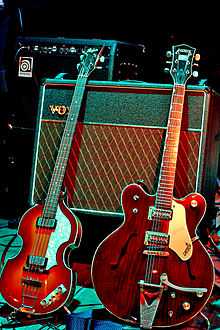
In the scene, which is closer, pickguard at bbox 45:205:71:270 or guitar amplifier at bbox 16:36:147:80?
pickguard at bbox 45:205:71:270

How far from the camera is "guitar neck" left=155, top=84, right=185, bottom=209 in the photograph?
2094 mm

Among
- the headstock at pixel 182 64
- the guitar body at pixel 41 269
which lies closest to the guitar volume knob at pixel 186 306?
the guitar body at pixel 41 269

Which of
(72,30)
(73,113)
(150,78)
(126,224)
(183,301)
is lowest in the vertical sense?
(183,301)

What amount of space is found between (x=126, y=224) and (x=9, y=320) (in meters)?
0.66

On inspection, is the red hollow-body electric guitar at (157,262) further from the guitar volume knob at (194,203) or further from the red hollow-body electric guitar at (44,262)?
Result: the red hollow-body electric guitar at (44,262)

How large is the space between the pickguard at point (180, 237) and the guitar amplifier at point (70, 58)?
929 millimetres

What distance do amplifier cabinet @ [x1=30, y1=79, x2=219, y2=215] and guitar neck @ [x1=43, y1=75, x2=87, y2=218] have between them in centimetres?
7

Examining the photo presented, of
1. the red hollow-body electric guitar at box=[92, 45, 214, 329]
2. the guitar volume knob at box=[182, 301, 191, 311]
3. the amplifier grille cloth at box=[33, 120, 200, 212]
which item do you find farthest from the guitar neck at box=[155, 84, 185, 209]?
the guitar volume knob at box=[182, 301, 191, 311]

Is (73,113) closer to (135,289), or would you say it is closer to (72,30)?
(135,289)

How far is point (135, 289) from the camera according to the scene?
6.81ft

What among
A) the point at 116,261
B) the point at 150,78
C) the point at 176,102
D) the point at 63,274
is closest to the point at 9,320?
the point at 63,274

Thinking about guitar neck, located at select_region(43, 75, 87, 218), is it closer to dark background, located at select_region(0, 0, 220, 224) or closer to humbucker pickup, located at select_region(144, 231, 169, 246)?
humbucker pickup, located at select_region(144, 231, 169, 246)

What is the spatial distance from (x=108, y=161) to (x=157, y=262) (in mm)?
610

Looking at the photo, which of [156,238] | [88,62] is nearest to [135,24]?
[88,62]
